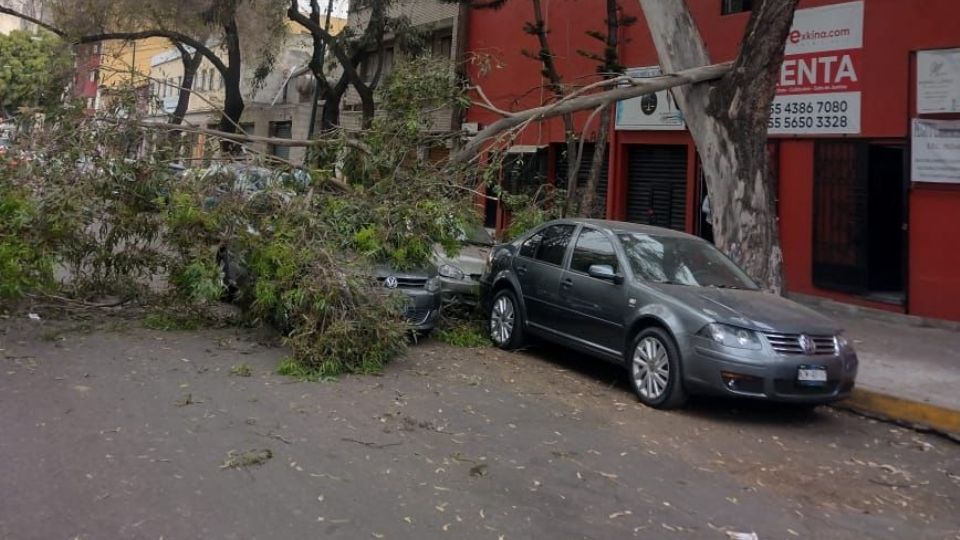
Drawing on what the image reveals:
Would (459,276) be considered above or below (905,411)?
above

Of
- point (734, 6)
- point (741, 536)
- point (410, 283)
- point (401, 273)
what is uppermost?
point (734, 6)

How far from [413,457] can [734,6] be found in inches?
475

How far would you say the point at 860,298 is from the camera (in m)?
12.5

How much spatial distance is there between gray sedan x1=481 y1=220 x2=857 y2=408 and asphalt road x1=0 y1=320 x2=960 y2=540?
40cm

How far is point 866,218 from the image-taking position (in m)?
12.5

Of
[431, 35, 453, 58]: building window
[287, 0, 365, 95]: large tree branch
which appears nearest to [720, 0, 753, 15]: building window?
[287, 0, 365, 95]: large tree branch

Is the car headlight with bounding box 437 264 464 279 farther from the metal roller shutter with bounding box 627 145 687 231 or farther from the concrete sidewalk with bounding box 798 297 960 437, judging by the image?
the metal roller shutter with bounding box 627 145 687 231

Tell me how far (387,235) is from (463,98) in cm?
326

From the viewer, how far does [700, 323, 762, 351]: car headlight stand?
273 inches

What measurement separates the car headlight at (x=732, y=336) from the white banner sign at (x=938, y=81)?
6493 mm

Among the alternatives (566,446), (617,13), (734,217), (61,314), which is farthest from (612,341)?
(617,13)

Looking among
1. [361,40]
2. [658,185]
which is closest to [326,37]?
[361,40]

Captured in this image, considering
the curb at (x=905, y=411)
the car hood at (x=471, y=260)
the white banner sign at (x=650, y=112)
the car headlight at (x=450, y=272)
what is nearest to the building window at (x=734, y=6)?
the white banner sign at (x=650, y=112)

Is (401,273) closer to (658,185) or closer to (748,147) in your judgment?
(748,147)
